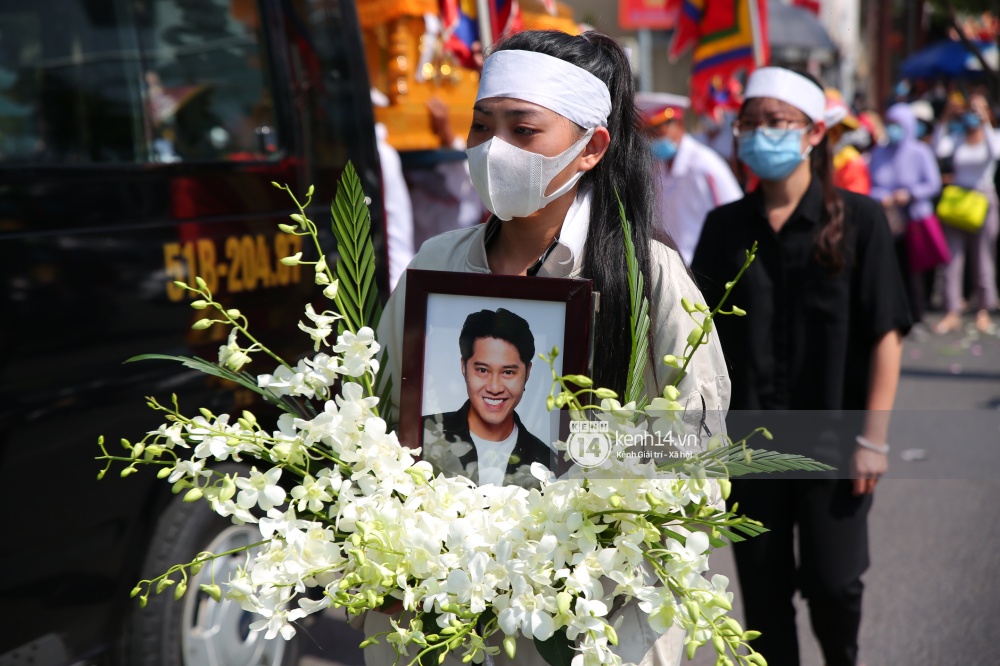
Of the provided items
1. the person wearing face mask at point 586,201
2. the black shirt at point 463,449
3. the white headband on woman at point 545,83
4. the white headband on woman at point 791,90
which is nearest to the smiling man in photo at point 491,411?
the black shirt at point 463,449

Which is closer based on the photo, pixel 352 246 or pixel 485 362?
pixel 485 362

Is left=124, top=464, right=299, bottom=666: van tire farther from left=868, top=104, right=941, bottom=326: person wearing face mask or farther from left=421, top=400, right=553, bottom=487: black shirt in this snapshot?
left=868, top=104, right=941, bottom=326: person wearing face mask

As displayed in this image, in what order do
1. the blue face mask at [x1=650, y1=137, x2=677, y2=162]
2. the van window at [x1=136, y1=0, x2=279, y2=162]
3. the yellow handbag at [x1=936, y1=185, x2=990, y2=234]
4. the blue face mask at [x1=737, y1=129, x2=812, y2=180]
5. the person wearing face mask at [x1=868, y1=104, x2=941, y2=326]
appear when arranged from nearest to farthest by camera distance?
A: the blue face mask at [x1=737, y1=129, x2=812, y2=180], the van window at [x1=136, y1=0, x2=279, y2=162], the blue face mask at [x1=650, y1=137, x2=677, y2=162], the yellow handbag at [x1=936, y1=185, x2=990, y2=234], the person wearing face mask at [x1=868, y1=104, x2=941, y2=326]

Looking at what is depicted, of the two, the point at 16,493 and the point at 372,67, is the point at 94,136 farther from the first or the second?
the point at 372,67

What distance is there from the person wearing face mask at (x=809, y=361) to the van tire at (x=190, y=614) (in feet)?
5.05

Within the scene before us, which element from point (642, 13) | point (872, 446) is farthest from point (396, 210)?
point (642, 13)

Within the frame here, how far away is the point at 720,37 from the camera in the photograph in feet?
24.2

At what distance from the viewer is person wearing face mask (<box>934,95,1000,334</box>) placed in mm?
10203

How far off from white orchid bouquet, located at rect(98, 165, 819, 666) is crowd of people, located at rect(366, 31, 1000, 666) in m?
0.20

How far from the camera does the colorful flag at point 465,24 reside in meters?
5.91

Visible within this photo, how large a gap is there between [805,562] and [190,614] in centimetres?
183

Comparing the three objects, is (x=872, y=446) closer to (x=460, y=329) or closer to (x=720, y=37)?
(x=460, y=329)

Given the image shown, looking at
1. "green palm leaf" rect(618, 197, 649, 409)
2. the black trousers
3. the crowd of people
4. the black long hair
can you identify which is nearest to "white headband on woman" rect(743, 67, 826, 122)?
the crowd of people

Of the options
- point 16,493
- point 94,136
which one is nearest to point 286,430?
point 16,493
